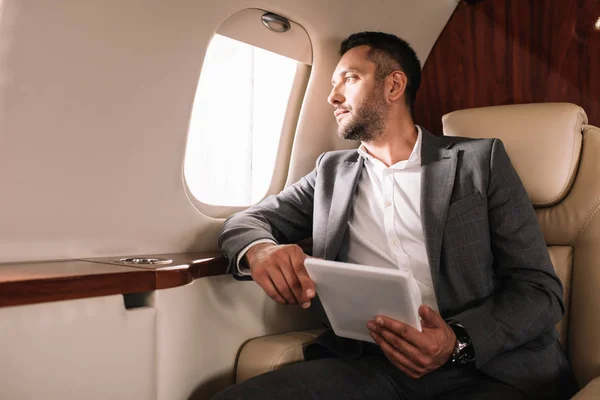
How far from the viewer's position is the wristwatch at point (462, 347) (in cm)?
128

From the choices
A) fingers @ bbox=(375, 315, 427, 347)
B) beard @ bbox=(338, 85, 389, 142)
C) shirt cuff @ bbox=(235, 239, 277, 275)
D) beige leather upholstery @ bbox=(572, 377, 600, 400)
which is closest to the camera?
beige leather upholstery @ bbox=(572, 377, 600, 400)

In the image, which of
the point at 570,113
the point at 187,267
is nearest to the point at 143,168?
the point at 187,267

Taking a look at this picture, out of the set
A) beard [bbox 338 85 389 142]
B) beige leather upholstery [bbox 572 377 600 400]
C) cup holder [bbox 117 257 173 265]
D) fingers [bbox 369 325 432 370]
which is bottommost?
beige leather upholstery [bbox 572 377 600 400]

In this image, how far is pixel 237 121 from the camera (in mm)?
2285

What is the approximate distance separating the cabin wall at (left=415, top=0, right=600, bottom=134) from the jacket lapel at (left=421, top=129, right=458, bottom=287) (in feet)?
2.13

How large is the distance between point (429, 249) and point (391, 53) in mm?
796

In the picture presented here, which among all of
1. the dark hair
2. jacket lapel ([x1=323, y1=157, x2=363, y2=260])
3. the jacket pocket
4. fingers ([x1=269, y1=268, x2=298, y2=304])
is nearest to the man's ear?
the dark hair

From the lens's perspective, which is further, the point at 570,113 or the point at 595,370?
the point at 570,113

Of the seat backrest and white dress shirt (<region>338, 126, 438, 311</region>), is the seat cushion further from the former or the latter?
the seat backrest

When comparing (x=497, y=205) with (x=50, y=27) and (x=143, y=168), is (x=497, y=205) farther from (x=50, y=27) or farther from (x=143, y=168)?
(x=50, y=27)

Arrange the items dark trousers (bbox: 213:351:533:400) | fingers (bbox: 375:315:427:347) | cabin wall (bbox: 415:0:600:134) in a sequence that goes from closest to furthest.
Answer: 1. fingers (bbox: 375:315:427:347)
2. dark trousers (bbox: 213:351:533:400)
3. cabin wall (bbox: 415:0:600:134)

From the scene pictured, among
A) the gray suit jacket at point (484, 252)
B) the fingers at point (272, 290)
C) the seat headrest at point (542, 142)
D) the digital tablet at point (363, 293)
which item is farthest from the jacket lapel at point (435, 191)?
the fingers at point (272, 290)

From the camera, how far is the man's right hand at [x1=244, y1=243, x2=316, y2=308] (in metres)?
1.33

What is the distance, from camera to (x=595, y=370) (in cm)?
144
